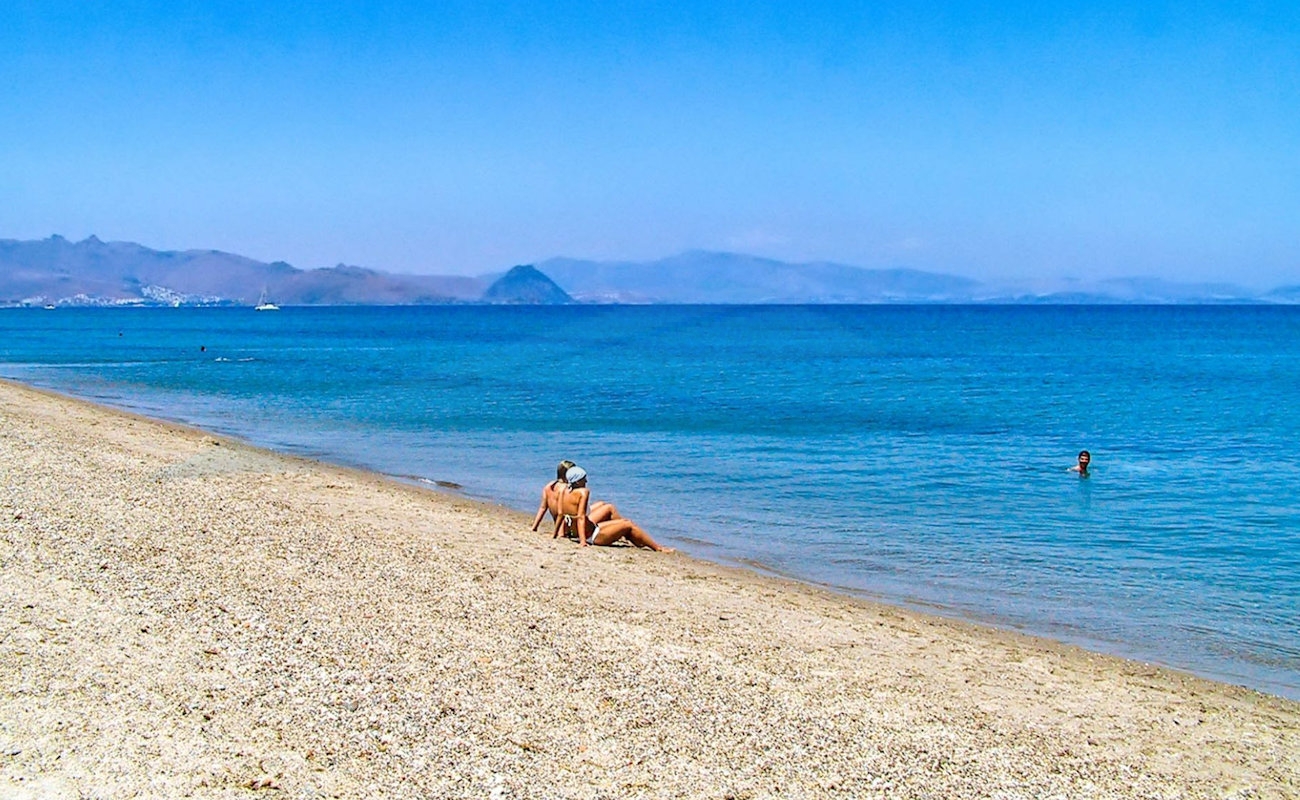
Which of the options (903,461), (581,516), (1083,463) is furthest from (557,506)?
(1083,463)

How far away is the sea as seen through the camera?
14.4 metres

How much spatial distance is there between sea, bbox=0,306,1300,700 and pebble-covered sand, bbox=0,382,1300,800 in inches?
90.3

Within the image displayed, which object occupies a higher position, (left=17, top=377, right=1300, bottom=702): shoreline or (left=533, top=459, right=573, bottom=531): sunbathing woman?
(left=533, top=459, right=573, bottom=531): sunbathing woman

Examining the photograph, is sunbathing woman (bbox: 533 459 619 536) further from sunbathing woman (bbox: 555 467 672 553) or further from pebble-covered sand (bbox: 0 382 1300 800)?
pebble-covered sand (bbox: 0 382 1300 800)

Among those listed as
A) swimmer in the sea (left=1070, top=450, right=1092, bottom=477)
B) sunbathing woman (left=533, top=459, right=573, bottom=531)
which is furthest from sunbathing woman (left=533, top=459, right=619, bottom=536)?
swimmer in the sea (left=1070, top=450, right=1092, bottom=477)

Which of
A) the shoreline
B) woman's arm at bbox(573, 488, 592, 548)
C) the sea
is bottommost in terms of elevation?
the shoreline

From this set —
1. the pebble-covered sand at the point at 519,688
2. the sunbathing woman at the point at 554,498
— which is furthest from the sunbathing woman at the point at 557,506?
the pebble-covered sand at the point at 519,688

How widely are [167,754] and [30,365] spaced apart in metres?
60.2

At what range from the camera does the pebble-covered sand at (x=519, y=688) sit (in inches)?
291

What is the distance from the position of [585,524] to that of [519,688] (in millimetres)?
7345

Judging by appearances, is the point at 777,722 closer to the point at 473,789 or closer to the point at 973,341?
the point at 473,789

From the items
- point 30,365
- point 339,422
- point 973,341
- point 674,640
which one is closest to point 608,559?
point 674,640

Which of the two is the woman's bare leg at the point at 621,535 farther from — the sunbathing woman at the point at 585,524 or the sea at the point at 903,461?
the sea at the point at 903,461

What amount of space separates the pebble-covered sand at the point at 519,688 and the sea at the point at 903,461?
2293mm
